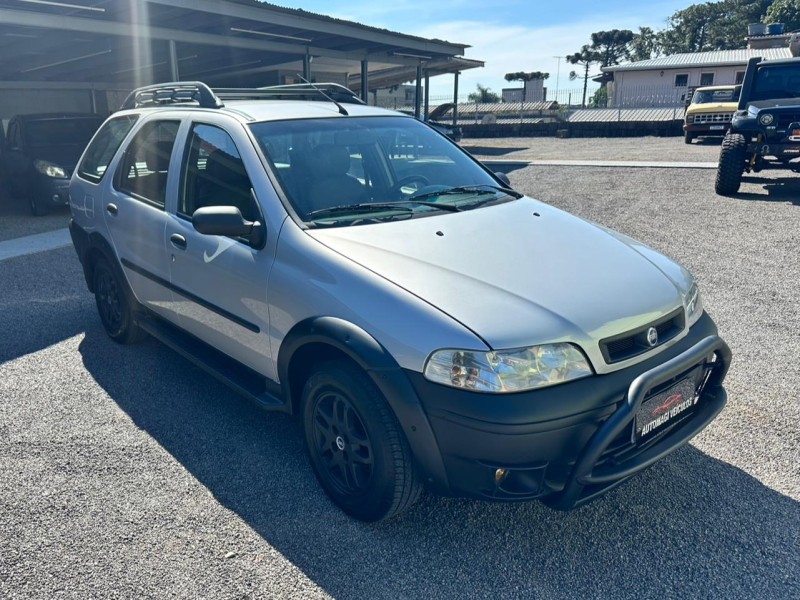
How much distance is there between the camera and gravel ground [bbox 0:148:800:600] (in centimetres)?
240

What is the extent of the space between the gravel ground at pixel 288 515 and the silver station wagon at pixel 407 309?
303 mm

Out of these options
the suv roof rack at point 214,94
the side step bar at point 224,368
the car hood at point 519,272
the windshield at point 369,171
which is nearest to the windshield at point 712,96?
the suv roof rack at point 214,94

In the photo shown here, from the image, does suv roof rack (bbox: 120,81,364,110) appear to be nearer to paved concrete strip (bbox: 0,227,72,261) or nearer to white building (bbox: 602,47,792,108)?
paved concrete strip (bbox: 0,227,72,261)

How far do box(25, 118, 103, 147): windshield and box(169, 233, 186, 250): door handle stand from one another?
350 inches

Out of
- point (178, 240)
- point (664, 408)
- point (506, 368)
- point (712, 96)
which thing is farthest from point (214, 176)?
point (712, 96)

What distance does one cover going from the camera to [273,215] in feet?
9.63

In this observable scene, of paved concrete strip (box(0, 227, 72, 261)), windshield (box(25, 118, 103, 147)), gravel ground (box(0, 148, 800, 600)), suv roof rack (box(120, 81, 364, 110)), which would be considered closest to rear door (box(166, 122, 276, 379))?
suv roof rack (box(120, 81, 364, 110))

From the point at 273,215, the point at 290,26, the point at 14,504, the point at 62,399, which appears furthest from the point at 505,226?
the point at 290,26

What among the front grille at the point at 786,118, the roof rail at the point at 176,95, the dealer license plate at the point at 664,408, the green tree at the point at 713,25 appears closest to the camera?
the dealer license plate at the point at 664,408

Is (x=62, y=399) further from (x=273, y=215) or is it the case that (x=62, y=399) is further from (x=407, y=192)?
(x=407, y=192)

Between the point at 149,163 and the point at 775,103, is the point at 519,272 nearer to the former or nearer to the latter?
the point at 149,163

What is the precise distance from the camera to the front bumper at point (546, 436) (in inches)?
86.1

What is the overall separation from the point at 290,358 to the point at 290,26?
12.6 meters

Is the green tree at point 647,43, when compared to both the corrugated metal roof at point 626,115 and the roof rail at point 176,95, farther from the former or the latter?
the roof rail at point 176,95
